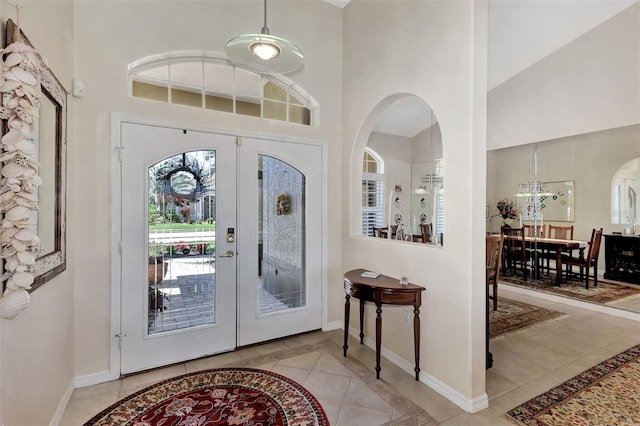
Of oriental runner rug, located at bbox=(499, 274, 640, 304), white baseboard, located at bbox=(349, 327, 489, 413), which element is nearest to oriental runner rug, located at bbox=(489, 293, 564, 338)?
oriental runner rug, located at bbox=(499, 274, 640, 304)

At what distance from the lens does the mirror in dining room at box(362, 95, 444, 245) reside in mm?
6230

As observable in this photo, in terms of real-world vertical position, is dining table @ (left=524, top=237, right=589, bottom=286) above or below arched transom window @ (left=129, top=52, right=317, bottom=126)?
below

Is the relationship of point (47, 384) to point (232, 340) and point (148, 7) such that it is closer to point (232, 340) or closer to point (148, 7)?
point (232, 340)

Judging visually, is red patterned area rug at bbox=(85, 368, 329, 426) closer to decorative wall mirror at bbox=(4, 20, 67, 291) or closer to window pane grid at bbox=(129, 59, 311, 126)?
decorative wall mirror at bbox=(4, 20, 67, 291)

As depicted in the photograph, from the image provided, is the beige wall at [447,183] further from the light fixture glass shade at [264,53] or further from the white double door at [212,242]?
the light fixture glass shade at [264,53]

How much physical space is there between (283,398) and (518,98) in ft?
21.1

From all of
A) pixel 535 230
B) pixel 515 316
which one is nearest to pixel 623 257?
pixel 535 230

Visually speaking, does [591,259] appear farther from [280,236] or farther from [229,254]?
[229,254]

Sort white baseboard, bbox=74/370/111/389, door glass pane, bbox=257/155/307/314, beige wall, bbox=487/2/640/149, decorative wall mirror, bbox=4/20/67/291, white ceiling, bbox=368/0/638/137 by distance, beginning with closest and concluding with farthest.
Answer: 1. decorative wall mirror, bbox=4/20/67/291
2. white baseboard, bbox=74/370/111/389
3. door glass pane, bbox=257/155/307/314
4. white ceiling, bbox=368/0/638/137
5. beige wall, bbox=487/2/640/149

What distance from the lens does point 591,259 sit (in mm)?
4926

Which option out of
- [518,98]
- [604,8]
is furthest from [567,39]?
[518,98]

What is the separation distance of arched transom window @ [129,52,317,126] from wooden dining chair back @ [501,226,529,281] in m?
4.76

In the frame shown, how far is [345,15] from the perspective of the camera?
366cm

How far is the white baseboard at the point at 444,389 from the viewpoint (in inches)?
84.0
